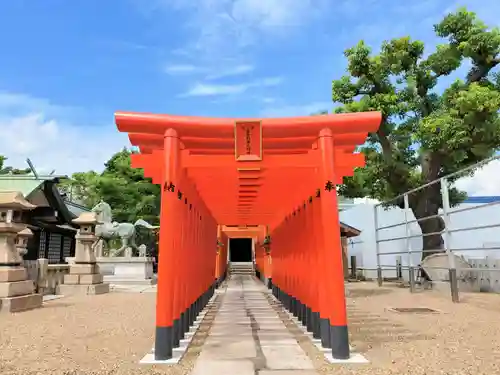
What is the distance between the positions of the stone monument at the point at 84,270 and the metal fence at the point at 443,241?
9506 mm

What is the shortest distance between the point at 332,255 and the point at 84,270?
35.2 feet

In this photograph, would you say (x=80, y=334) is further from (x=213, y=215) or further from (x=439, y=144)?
(x=439, y=144)

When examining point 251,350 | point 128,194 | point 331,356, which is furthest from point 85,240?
point 128,194

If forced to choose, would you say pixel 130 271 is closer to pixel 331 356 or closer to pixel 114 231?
pixel 114 231

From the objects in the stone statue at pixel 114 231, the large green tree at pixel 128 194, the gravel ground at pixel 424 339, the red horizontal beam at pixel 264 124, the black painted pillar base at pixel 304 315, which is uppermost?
the large green tree at pixel 128 194

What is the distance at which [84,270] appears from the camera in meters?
12.5

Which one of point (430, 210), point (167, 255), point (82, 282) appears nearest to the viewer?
point (167, 255)

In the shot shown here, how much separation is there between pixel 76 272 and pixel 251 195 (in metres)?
8.65

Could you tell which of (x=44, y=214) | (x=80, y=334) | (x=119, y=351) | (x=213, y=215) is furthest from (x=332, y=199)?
(x=44, y=214)

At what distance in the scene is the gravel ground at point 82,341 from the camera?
3799mm

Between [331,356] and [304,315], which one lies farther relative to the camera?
[304,315]

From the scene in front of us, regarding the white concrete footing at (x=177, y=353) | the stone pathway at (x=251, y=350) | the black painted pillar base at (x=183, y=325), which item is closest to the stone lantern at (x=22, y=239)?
the stone pathway at (x=251, y=350)

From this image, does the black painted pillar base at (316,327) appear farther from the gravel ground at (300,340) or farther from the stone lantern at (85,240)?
the stone lantern at (85,240)

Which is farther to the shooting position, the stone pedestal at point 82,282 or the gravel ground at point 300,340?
the stone pedestal at point 82,282
